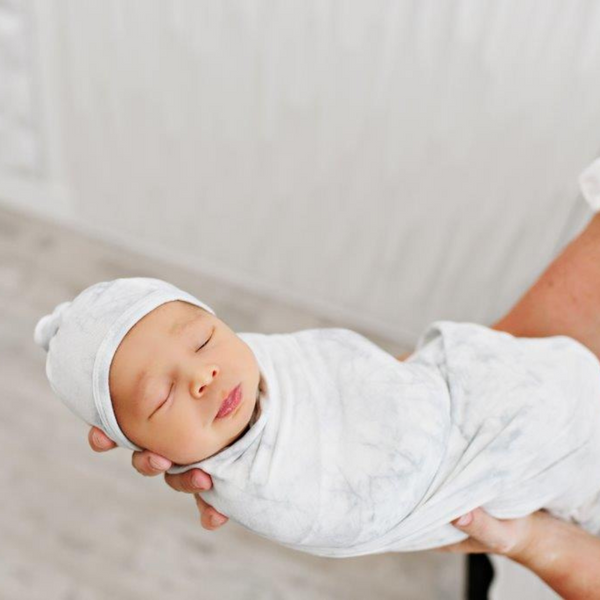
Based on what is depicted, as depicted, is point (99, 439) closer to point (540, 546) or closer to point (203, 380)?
point (203, 380)

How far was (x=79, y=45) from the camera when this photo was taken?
6.49ft

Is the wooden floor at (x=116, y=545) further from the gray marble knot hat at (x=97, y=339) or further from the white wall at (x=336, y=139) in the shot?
the gray marble knot hat at (x=97, y=339)

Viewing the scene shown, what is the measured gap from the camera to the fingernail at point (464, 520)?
1027 millimetres

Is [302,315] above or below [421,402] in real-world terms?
below

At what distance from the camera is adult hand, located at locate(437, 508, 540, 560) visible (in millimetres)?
1037

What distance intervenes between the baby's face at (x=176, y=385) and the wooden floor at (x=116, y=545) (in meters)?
0.92

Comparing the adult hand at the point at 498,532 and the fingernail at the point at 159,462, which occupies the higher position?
the fingernail at the point at 159,462

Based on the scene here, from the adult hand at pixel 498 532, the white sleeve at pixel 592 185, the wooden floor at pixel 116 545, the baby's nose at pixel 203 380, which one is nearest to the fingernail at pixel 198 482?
the baby's nose at pixel 203 380

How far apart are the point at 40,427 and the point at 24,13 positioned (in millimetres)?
1034

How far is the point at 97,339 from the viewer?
3.10ft

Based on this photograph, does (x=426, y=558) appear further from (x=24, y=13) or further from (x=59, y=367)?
(x=24, y=13)

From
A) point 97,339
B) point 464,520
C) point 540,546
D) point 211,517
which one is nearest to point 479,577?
point 540,546

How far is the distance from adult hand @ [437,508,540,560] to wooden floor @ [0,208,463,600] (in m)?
0.69

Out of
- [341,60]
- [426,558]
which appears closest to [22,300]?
[341,60]
